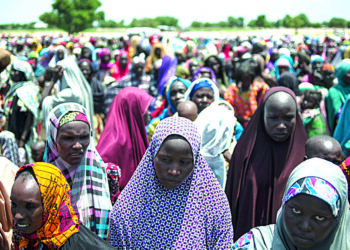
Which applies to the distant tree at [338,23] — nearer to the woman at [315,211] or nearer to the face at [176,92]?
the face at [176,92]

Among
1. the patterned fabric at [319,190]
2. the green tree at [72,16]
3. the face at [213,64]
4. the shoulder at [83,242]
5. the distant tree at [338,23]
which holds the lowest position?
the shoulder at [83,242]

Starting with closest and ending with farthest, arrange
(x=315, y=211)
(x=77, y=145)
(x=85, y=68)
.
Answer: (x=315, y=211)
(x=77, y=145)
(x=85, y=68)

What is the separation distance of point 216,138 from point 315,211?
191 cm

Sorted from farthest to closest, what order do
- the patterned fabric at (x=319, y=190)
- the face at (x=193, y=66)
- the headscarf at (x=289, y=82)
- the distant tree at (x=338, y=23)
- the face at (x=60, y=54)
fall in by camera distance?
the distant tree at (x=338, y=23), the face at (x=60, y=54), the face at (x=193, y=66), the headscarf at (x=289, y=82), the patterned fabric at (x=319, y=190)

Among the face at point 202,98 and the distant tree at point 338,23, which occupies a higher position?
the distant tree at point 338,23

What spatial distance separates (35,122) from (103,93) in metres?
1.87

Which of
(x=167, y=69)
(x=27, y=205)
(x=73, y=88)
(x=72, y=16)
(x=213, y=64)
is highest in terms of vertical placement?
(x=72, y=16)

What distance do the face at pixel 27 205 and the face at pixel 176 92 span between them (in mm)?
3079

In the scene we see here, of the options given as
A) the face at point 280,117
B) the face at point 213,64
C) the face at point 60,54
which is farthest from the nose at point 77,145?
the face at point 60,54

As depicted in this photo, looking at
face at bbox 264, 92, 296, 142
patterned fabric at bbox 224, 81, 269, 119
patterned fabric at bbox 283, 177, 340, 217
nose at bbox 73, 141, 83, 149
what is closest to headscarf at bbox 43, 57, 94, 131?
patterned fabric at bbox 224, 81, 269, 119

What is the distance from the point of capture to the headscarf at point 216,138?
3699mm

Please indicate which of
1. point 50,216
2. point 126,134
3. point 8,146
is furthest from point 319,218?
point 8,146

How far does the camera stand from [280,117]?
3039 millimetres

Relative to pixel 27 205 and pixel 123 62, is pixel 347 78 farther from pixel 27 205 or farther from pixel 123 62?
pixel 123 62
